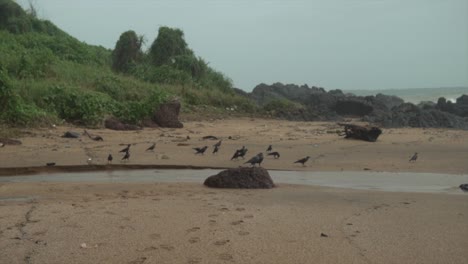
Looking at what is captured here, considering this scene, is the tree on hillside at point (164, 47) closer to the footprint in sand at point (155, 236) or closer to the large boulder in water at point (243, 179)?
the large boulder in water at point (243, 179)

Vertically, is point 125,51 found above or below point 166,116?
above

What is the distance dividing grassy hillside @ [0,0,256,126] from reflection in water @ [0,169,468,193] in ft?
17.2

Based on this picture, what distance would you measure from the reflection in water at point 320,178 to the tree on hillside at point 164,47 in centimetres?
2080

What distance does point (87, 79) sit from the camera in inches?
788

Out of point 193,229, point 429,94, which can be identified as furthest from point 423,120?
point 429,94

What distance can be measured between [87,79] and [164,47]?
10.5 metres

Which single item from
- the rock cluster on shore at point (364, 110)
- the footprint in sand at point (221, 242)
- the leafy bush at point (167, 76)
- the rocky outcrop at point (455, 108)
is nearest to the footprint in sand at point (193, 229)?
the footprint in sand at point (221, 242)

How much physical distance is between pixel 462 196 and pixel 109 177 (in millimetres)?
5518

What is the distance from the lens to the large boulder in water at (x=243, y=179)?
743cm

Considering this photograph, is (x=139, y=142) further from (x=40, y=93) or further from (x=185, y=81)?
(x=185, y=81)

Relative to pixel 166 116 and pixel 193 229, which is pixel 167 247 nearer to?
pixel 193 229

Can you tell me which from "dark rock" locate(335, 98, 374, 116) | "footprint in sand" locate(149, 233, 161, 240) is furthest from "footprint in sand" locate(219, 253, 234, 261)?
"dark rock" locate(335, 98, 374, 116)

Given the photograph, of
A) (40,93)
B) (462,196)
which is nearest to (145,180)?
(462,196)

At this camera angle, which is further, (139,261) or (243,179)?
(243,179)
